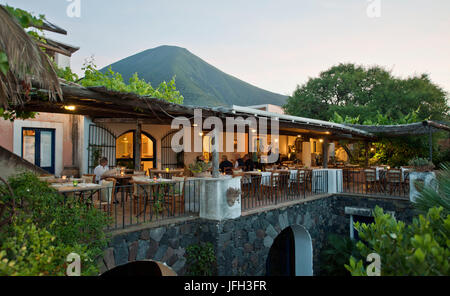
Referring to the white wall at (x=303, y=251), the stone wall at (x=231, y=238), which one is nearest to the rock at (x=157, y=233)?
the stone wall at (x=231, y=238)

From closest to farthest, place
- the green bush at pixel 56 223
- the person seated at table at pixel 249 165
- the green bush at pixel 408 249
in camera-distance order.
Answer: the green bush at pixel 408 249, the green bush at pixel 56 223, the person seated at table at pixel 249 165

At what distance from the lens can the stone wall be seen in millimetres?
5148

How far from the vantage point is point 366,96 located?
2773 centimetres

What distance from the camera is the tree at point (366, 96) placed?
73.0 feet

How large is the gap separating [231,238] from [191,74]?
52509mm

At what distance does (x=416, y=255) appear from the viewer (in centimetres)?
193

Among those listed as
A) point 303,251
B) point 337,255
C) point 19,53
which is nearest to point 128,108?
point 19,53

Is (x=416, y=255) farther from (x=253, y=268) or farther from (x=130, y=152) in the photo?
(x=130, y=152)

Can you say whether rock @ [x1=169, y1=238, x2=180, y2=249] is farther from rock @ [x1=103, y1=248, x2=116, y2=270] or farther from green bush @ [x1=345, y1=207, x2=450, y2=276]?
green bush @ [x1=345, y1=207, x2=450, y2=276]

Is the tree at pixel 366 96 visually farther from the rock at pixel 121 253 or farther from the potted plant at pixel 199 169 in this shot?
the rock at pixel 121 253

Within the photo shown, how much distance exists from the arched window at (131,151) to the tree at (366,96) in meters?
16.7

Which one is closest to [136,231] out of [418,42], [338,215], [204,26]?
[338,215]

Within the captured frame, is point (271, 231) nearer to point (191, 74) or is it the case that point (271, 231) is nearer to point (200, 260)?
point (200, 260)
